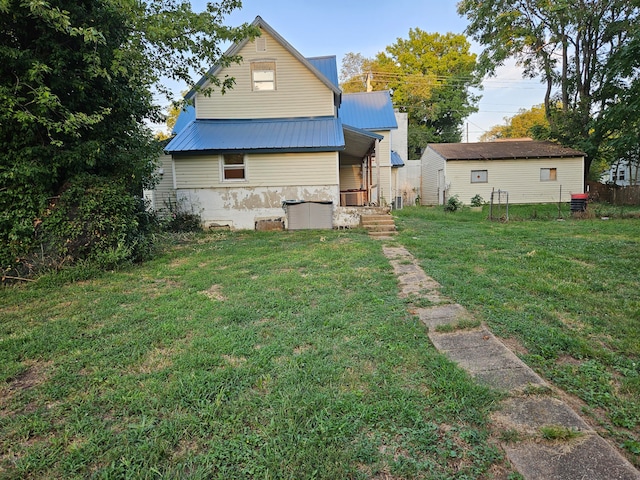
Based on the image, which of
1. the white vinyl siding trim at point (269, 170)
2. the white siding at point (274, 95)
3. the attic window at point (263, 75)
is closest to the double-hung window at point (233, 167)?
the white vinyl siding trim at point (269, 170)

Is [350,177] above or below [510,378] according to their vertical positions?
above

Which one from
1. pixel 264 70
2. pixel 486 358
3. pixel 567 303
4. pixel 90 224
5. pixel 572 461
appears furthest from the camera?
pixel 264 70

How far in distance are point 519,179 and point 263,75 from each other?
56.5 ft

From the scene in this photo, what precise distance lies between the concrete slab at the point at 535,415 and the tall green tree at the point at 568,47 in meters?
24.2

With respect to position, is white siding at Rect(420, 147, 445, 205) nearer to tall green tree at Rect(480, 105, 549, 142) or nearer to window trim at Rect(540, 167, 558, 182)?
window trim at Rect(540, 167, 558, 182)

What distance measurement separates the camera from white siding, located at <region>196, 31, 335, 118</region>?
12648mm

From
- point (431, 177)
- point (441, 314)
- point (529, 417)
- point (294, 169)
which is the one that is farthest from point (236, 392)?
point (431, 177)

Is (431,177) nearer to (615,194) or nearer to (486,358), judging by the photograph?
(615,194)

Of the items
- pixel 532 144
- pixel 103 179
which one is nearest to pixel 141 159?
pixel 103 179

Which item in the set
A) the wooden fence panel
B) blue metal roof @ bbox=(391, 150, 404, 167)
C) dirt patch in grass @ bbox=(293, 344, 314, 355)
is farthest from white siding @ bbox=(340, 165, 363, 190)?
dirt patch in grass @ bbox=(293, 344, 314, 355)

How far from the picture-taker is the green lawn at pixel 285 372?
1.80m

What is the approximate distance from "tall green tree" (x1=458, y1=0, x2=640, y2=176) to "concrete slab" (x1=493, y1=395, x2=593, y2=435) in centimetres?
2416

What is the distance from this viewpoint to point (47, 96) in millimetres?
5211

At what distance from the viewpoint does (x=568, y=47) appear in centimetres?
2228
